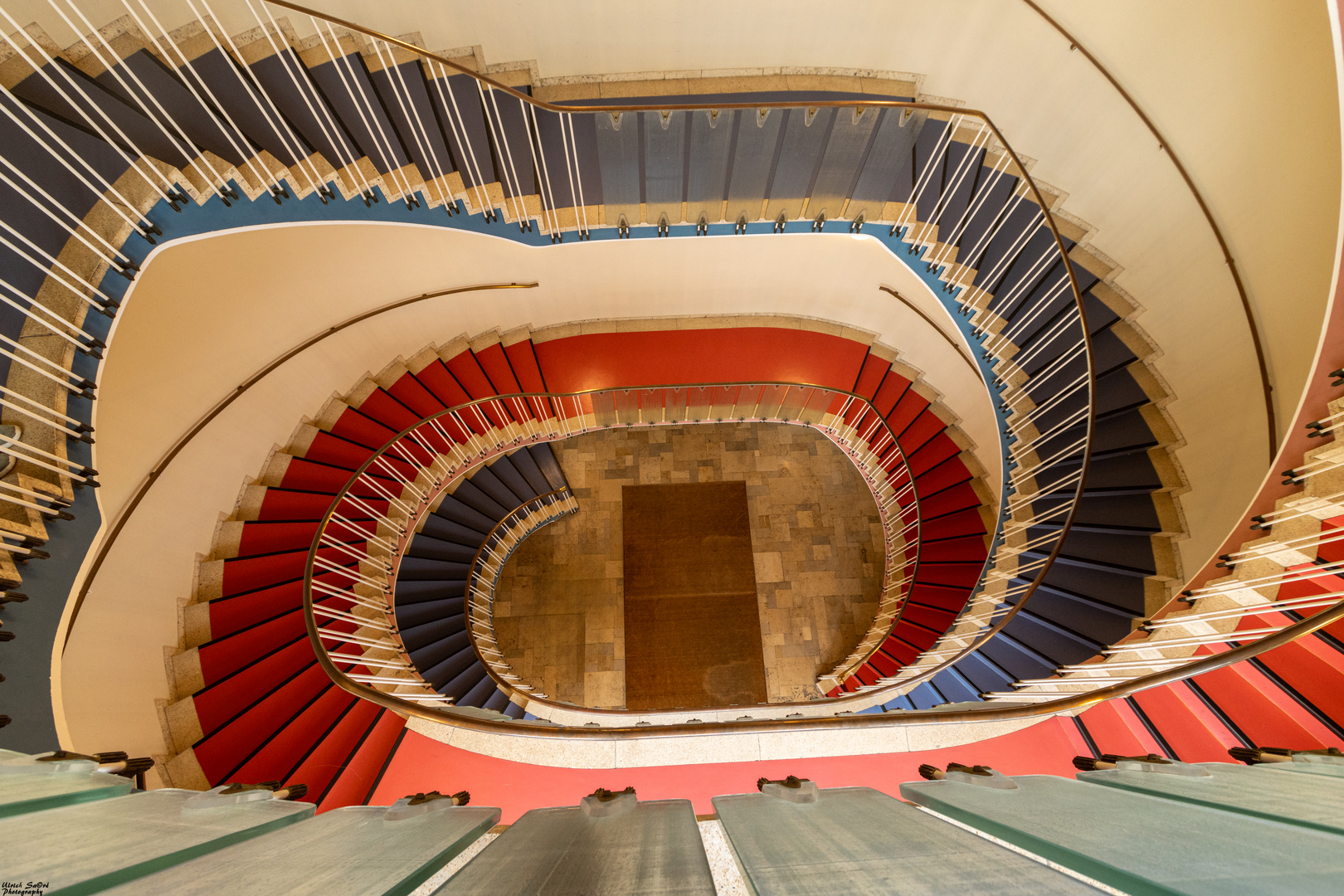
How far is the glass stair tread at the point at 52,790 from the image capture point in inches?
50.8

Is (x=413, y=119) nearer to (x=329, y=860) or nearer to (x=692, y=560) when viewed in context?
(x=329, y=860)

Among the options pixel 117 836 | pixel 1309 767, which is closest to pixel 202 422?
pixel 117 836

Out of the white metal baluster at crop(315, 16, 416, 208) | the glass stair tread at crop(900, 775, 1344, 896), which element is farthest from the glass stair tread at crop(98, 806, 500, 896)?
the white metal baluster at crop(315, 16, 416, 208)

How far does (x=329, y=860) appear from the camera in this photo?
45.4 inches

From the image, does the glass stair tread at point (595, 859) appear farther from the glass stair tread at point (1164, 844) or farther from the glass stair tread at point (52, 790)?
the glass stair tread at point (52, 790)

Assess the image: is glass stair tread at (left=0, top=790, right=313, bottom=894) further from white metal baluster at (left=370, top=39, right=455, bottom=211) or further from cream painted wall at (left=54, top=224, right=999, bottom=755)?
white metal baluster at (left=370, top=39, right=455, bottom=211)

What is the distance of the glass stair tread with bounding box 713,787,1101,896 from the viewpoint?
89 cm

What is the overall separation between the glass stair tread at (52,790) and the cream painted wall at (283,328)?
2355mm

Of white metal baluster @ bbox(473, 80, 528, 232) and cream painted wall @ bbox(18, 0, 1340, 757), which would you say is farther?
white metal baluster @ bbox(473, 80, 528, 232)

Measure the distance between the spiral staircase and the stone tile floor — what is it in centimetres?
67

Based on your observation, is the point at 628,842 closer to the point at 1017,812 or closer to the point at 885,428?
the point at 1017,812

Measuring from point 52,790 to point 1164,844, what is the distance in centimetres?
267

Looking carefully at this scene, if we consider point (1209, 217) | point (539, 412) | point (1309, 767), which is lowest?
point (1309, 767)

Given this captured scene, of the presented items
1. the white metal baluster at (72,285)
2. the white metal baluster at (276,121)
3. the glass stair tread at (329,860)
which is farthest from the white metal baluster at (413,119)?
the glass stair tread at (329,860)
